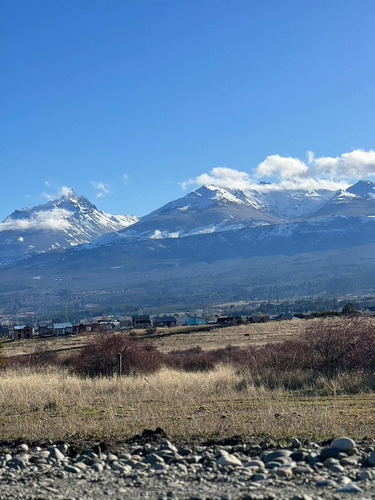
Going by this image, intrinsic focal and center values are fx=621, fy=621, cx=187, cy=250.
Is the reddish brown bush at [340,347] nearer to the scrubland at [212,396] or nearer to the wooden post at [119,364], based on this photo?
the scrubland at [212,396]

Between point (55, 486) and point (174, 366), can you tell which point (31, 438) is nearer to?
point (55, 486)

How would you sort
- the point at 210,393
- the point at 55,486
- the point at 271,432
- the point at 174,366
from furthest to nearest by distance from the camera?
the point at 174,366, the point at 210,393, the point at 271,432, the point at 55,486

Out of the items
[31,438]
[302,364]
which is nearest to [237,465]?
[31,438]

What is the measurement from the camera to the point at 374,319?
2219 cm

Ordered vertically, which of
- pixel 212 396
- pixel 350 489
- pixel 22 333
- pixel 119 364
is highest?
pixel 119 364

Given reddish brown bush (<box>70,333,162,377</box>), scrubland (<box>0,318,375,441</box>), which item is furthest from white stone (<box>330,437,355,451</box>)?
reddish brown bush (<box>70,333,162,377</box>)

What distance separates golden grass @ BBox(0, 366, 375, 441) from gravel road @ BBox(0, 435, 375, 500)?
1125 millimetres

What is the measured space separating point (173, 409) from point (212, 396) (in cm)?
256

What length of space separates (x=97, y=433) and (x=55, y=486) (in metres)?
3.27

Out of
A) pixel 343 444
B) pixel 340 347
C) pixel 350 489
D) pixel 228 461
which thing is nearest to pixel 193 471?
pixel 228 461

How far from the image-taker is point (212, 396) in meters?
15.8

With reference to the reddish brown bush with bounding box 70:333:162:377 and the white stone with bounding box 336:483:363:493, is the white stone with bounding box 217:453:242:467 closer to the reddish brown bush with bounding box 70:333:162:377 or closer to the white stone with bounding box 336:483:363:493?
the white stone with bounding box 336:483:363:493

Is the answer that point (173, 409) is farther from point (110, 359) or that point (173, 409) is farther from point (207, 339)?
point (207, 339)

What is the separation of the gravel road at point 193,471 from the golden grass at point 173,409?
44.3 inches
